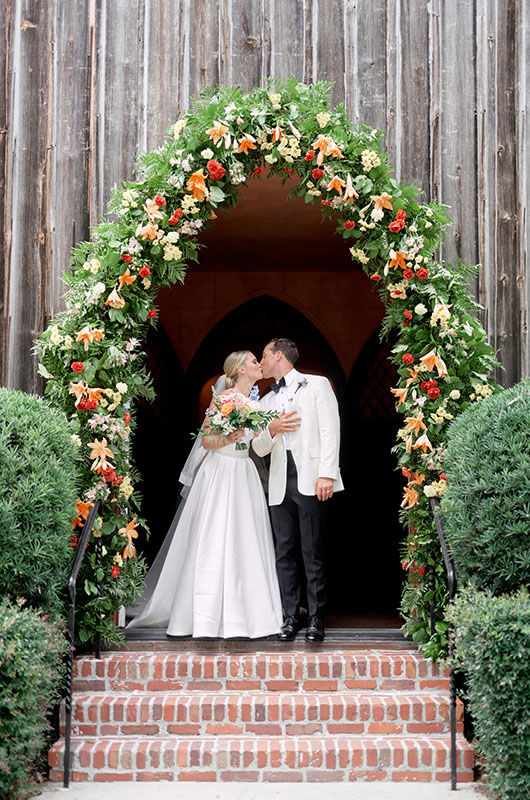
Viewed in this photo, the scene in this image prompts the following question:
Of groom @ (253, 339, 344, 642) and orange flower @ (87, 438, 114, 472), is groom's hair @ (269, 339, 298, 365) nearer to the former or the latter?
groom @ (253, 339, 344, 642)

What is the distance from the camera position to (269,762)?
14.4 ft

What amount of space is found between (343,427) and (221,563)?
3936mm

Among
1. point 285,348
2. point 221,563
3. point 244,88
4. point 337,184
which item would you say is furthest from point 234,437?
point 244,88

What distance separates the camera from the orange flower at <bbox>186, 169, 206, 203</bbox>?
210 inches

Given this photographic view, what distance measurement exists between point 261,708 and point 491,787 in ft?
4.28

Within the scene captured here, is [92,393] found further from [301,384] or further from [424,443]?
[424,443]

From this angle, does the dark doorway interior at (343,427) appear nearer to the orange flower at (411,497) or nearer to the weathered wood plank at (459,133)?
the weathered wood plank at (459,133)

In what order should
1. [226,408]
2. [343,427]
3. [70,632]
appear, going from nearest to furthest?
[70,632], [226,408], [343,427]

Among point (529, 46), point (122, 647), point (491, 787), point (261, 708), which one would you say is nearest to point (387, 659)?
point (261, 708)

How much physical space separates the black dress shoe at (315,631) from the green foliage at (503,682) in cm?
139

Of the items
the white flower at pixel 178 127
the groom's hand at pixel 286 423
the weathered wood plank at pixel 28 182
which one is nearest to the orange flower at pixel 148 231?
the white flower at pixel 178 127

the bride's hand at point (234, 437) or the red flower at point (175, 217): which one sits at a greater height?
the red flower at point (175, 217)

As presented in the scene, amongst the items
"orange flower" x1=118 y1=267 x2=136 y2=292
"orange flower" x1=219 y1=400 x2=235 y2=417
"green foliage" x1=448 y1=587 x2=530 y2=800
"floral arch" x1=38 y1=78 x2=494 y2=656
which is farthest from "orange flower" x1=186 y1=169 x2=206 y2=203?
"green foliage" x1=448 y1=587 x2=530 y2=800

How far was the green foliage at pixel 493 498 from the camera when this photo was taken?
4188 mm
